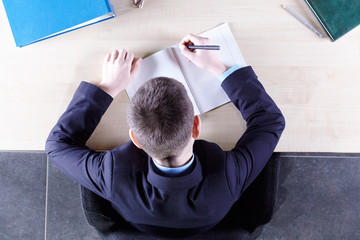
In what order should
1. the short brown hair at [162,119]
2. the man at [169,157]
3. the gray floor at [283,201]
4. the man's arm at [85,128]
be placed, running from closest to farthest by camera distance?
1. the short brown hair at [162,119]
2. the man at [169,157]
3. the man's arm at [85,128]
4. the gray floor at [283,201]

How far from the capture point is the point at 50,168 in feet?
5.46

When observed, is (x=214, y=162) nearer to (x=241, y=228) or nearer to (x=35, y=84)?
(x=241, y=228)

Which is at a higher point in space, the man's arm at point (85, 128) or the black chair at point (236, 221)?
the man's arm at point (85, 128)

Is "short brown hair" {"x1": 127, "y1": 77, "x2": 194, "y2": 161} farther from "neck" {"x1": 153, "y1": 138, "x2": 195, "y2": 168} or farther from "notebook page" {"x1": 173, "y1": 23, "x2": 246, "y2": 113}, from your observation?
"notebook page" {"x1": 173, "y1": 23, "x2": 246, "y2": 113}

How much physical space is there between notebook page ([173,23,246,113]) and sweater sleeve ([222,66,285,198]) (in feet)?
0.16

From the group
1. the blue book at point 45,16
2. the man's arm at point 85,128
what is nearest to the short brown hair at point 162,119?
the man's arm at point 85,128

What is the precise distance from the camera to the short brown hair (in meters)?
0.67

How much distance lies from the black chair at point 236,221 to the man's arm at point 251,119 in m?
0.12

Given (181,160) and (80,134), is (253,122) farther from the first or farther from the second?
(80,134)

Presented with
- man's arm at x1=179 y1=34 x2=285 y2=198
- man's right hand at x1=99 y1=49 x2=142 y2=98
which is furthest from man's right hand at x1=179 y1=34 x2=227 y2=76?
man's right hand at x1=99 y1=49 x2=142 y2=98

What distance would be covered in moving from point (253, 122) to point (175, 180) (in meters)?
0.32

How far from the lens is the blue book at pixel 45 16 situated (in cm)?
92

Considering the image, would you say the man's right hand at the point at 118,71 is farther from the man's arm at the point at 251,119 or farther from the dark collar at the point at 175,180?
the dark collar at the point at 175,180

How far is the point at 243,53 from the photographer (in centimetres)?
96
